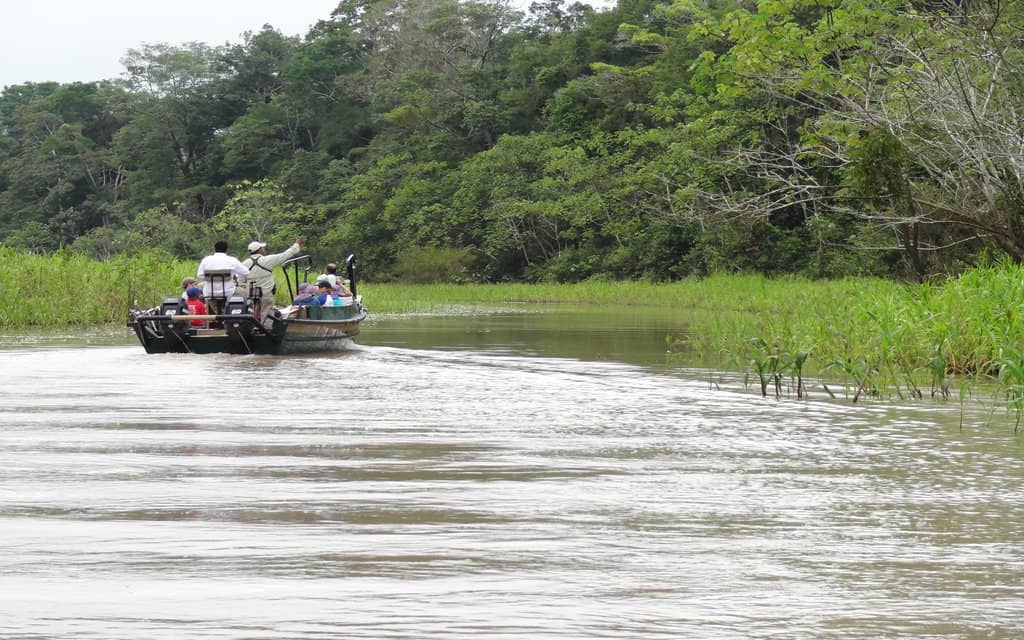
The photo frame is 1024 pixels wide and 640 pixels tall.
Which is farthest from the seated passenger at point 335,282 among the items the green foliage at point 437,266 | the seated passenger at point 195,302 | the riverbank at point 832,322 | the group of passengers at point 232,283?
the green foliage at point 437,266

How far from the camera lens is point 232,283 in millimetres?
18406

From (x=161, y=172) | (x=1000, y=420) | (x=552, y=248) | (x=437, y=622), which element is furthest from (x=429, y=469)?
(x=161, y=172)

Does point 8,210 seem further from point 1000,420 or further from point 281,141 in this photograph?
point 1000,420

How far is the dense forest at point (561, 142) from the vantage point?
17500 mm

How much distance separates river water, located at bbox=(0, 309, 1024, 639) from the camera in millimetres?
4402

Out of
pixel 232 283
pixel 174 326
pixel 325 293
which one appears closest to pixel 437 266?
pixel 325 293

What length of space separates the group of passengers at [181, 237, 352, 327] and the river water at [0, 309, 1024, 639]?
19.2ft

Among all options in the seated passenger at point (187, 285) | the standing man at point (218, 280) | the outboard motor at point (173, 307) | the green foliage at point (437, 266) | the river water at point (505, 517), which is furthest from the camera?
the green foliage at point (437, 266)

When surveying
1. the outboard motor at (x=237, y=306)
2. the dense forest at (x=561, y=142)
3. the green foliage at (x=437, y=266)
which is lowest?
the outboard motor at (x=237, y=306)

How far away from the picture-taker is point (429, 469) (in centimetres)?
757

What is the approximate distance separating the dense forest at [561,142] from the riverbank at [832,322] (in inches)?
79.9

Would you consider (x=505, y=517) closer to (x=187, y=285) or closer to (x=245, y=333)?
(x=245, y=333)

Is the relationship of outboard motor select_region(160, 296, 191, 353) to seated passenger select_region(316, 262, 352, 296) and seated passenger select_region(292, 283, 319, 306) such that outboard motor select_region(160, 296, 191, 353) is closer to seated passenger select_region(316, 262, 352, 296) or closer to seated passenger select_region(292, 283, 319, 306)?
seated passenger select_region(292, 283, 319, 306)

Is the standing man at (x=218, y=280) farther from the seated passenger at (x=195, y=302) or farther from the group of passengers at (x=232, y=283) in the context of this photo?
the seated passenger at (x=195, y=302)
